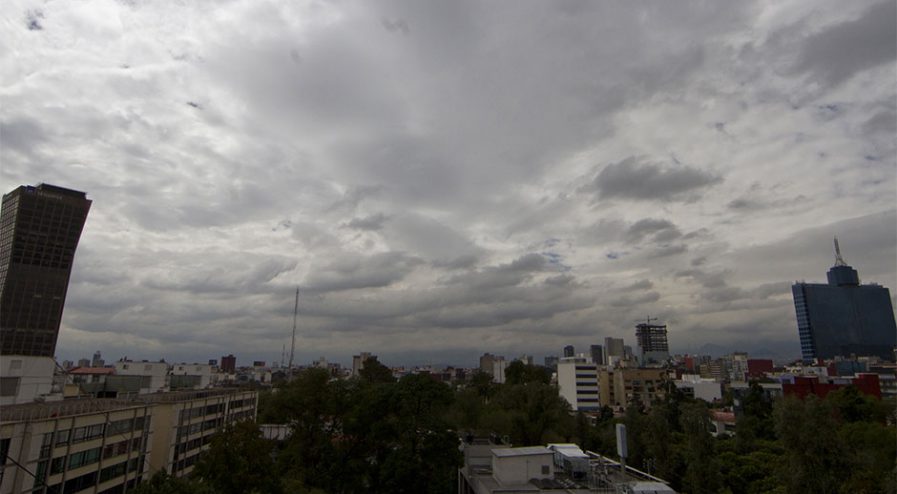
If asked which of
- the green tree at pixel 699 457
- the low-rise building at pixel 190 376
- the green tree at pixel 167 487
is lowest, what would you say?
the green tree at pixel 699 457

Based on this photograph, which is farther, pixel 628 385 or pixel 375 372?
pixel 628 385

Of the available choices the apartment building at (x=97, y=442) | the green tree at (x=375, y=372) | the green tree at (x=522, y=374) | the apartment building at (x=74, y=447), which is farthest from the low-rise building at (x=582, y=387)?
the apartment building at (x=74, y=447)

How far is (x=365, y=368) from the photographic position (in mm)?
94562

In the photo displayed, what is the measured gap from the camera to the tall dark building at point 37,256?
417ft

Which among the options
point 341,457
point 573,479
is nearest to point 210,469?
point 341,457

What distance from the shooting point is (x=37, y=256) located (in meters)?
131

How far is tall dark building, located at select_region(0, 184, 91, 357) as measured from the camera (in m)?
127

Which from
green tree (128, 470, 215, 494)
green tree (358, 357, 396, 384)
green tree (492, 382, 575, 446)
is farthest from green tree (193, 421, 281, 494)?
green tree (358, 357, 396, 384)

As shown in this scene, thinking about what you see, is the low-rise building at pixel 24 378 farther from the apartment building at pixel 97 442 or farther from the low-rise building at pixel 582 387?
the low-rise building at pixel 582 387

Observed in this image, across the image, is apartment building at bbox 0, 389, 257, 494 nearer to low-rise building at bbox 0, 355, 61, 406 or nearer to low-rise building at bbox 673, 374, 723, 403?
low-rise building at bbox 0, 355, 61, 406

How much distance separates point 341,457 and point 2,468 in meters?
16.3

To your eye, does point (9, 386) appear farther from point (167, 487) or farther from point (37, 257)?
point (37, 257)

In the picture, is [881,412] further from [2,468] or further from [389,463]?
[2,468]

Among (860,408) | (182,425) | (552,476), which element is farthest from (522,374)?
(552,476)
